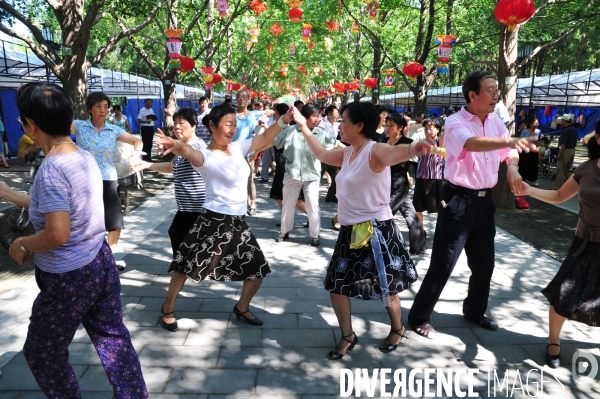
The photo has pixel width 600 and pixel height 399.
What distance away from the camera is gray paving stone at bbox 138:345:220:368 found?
3352 mm

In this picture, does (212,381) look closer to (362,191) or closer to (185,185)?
(362,191)

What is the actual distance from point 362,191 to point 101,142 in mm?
2822

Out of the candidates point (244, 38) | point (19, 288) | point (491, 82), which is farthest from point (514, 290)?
point (244, 38)

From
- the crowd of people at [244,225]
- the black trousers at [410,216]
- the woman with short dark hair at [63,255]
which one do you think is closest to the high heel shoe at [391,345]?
the crowd of people at [244,225]

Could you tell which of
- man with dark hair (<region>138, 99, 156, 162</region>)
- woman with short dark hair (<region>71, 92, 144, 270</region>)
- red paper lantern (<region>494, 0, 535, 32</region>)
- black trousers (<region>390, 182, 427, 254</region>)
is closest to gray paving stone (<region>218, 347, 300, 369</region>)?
woman with short dark hair (<region>71, 92, 144, 270</region>)

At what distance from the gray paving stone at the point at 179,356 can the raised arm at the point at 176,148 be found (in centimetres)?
136

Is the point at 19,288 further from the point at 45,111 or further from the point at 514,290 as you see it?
the point at 514,290

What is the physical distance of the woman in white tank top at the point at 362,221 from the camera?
3.25 metres

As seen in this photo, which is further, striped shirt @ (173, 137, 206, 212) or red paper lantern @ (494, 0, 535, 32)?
red paper lantern @ (494, 0, 535, 32)

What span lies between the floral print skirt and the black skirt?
101 cm

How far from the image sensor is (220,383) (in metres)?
3.13

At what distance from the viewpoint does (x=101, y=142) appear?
15.5 feet

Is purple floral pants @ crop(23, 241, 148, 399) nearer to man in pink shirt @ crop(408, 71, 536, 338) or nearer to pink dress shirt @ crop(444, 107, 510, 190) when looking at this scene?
man in pink shirt @ crop(408, 71, 536, 338)

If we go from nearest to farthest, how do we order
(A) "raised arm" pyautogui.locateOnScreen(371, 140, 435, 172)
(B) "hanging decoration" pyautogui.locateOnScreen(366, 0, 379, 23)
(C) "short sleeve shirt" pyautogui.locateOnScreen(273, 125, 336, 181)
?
(A) "raised arm" pyautogui.locateOnScreen(371, 140, 435, 172) → (C) "short sleeve shirt" pyautogui.locateOnScreen(273, 125, 336, 181) → (B) "hanging decoration" pyautogui.locateOnScreen(366, 0, 379, 23)
